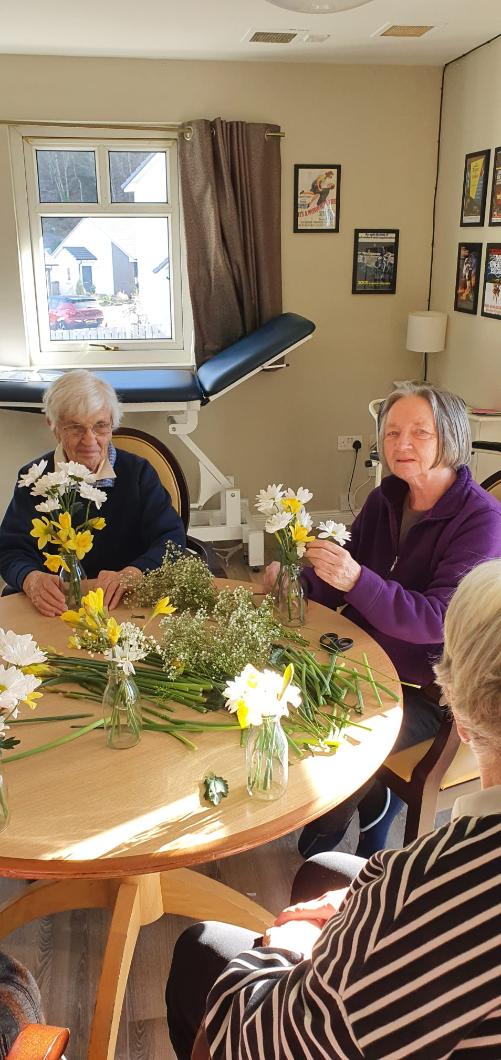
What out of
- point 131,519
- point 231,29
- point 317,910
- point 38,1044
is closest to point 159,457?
point 131,519

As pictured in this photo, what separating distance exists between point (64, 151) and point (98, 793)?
386 centimetres

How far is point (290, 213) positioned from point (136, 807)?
3.75 m

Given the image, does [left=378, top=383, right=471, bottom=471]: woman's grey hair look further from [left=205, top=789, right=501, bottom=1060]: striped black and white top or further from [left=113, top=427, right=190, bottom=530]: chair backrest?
[left=205, top=789, right=501, bottom=1060]: striped black and white top

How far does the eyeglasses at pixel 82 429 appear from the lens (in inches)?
88.7

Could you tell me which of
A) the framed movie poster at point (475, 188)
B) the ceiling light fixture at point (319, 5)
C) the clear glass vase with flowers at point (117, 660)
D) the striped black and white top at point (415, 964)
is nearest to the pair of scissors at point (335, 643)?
the clear glass vase with flowers at point (117, 660)

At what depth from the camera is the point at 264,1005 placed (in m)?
0.90

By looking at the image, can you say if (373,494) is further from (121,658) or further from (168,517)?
(121,658)

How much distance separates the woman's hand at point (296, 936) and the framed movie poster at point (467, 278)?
11.4 ft

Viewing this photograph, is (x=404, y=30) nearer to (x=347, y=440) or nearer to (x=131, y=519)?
(x=347, y=440)

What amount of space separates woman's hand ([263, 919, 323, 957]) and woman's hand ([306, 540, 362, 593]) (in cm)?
77

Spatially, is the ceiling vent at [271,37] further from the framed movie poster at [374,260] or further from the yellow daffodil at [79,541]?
the yellow daffodil at [79,541]

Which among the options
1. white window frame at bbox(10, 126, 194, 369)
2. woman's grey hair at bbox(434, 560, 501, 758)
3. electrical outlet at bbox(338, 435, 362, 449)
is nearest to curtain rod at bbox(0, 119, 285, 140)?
white window frame at bbox(10, 126, 194, 369)

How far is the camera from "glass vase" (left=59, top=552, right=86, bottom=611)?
5.91 ft

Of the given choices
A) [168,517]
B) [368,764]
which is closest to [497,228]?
[168,517]
